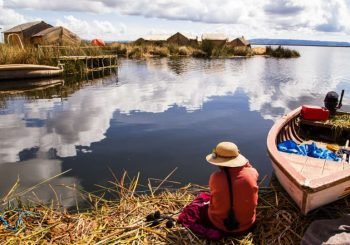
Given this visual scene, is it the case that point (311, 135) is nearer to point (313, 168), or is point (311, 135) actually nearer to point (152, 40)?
point (313, 168)

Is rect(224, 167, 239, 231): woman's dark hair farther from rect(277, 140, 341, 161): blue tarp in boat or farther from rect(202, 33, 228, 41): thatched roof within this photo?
rect(202, 33, 228, 41): thatched roof

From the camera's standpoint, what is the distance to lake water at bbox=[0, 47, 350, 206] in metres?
8.74

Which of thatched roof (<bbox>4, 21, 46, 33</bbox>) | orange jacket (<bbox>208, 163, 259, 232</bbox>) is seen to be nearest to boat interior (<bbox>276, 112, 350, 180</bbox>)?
orange jacket (<bbox>208, 163, 259, 232</bbox>)

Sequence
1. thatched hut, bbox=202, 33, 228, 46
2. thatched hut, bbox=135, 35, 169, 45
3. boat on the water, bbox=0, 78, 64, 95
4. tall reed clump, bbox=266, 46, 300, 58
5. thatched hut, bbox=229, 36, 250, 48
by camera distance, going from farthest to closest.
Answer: thatched hut, bbox=229, 36, 250, 48 → thatched hut, bbox=202, 33, 228, 46 → thatched hut, bbox=135, 35, 169, 45 → tall reed clump, bbox=266, 46, 300, 58 → boat on the water, bbox=0, 78, 64, 95

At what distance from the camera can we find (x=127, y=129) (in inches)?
502

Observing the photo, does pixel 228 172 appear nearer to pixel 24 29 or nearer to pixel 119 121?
pixel 119 121

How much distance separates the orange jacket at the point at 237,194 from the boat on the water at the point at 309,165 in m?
0.84

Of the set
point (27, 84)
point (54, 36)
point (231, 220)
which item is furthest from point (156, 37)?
point (231, 220)

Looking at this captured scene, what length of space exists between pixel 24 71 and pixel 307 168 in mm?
23739

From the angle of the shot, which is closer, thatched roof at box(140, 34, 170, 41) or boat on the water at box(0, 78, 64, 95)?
boat on the water at box(0, 78, 64, 95)

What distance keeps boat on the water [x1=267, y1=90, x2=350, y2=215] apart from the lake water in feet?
4.64

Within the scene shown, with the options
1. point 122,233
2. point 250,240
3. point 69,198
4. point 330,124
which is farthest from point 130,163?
point 330,124

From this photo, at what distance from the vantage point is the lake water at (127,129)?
8742 millimetres

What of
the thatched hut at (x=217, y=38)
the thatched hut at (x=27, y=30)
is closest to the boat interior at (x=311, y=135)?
the thatched hut at (x=27, y=30)
